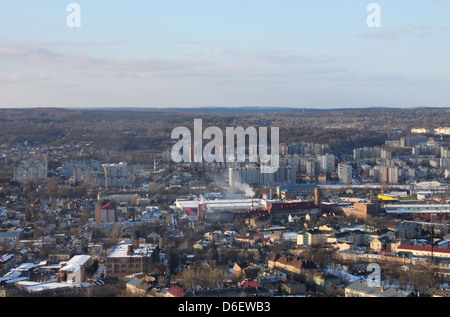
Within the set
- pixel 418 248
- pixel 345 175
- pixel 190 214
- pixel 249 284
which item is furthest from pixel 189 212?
pixel 345 175

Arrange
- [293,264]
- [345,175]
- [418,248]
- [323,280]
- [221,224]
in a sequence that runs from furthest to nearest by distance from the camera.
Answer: [345,175] < [221,224] < [418,248] < [293,264] < [323,280]

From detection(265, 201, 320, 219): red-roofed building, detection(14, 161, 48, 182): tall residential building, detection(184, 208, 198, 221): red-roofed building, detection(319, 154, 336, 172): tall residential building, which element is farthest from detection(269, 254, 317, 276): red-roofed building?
detection(319, 154, 336, 172): tall residential building

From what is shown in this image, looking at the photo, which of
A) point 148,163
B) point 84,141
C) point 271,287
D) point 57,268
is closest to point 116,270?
point 57,268

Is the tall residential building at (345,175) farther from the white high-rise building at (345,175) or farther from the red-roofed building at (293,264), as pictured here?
the red-roofed building at (293,264)

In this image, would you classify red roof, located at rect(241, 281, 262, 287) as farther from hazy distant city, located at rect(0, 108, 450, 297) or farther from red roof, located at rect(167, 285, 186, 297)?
red roof, located at rect(167, 285, 186, 297)

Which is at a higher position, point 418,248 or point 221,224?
point 418,248

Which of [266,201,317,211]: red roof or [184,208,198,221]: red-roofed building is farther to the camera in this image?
[266,201,317,211]: red roof

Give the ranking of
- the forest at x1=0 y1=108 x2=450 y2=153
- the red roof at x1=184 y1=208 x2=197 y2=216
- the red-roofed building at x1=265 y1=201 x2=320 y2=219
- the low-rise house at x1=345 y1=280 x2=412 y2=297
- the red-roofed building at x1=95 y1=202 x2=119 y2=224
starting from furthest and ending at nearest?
the forest at x1=0 y1=108 x2=450 y2=153, the red-roofed building at x1=265 y1=201 x2=320 y2=219, the red roof at x1=184 y1=208 x2=197 y2=216, the red-roofed building at x1=95 y1=202 x2=119 y2=224, the low-rise house at x1=345 y1=280 x2=412 y2=297

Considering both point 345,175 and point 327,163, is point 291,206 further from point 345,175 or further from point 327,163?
point 327,163

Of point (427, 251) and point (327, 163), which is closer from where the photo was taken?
point (427, 251)

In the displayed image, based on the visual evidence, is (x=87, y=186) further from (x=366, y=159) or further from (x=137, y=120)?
(x=137, y=120)

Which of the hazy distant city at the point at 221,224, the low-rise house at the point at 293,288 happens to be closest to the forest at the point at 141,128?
the hazy distant city at the point at 221,224

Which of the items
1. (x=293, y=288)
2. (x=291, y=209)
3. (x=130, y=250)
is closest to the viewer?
(x=293, y=288)
